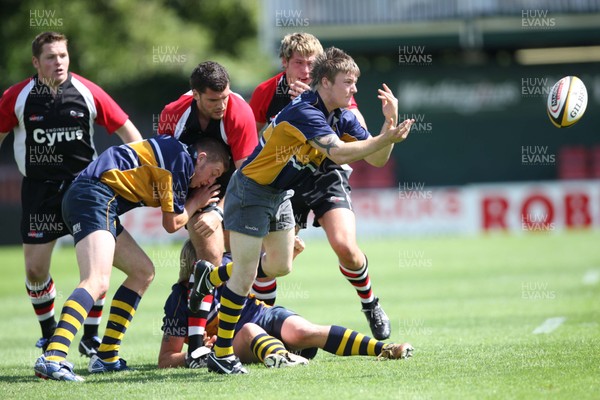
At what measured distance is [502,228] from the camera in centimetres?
2241

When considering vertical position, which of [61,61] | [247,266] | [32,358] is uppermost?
[61,61]

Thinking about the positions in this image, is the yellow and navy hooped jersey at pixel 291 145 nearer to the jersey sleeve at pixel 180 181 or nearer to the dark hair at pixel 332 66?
the dark hair at pixel 332 66

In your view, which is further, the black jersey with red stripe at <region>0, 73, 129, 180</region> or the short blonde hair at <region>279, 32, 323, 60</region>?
the short blonde hair at <region>279, 32, 323, 60</region>

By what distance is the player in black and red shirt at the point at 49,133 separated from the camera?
8.13m

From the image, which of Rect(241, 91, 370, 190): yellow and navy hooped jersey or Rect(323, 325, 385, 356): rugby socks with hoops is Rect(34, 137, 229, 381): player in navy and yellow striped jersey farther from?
Rect(323, 325, 385, 356): rugby socks with hoops

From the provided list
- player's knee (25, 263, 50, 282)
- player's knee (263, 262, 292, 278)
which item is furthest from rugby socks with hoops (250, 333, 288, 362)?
player's knee (25, 263, 50, 282)

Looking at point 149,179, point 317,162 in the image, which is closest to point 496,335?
point 317,162

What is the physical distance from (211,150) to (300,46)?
1415 mm

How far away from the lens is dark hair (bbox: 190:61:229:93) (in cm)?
728

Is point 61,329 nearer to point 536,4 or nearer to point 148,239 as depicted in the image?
point 148,239

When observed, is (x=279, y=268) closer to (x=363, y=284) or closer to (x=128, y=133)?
(x=363, y=284)

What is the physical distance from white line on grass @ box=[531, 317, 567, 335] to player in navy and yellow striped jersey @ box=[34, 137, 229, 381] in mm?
3291

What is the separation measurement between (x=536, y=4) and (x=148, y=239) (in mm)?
11133

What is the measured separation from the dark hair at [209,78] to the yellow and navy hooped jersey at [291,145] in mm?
603
